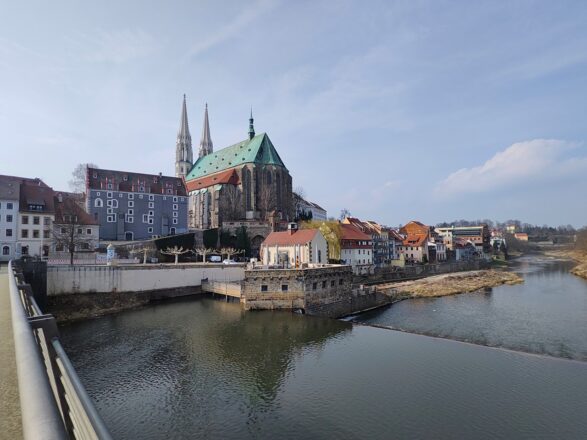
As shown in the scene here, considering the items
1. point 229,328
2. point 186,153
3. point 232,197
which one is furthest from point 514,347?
point 186,153

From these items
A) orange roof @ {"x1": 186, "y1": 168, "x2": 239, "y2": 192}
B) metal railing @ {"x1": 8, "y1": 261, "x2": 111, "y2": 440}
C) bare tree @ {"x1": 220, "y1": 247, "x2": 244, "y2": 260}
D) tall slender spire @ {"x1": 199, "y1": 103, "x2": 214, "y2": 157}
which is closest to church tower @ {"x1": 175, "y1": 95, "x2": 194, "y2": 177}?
tall slender spire @ {"x1": 199, "y1": 103, "x2": 214, "y2": 157}

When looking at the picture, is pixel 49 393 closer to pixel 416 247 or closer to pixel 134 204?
pixel 134 204

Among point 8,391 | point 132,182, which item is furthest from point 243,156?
point 8,391

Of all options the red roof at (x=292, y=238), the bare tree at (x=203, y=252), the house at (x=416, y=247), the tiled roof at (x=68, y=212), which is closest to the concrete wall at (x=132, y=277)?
the bare tree at (x=203, y=252)

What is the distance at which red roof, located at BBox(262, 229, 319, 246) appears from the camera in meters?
49.7

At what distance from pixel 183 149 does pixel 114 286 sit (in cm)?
8586

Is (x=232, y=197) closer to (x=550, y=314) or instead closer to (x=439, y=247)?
(x=439, y=247)

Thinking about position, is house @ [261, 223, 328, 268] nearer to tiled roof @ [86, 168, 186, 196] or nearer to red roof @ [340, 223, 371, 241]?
red roof @ [340, 223, 371, 241]

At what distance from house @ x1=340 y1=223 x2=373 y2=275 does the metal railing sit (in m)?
56.7

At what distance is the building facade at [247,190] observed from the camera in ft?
276

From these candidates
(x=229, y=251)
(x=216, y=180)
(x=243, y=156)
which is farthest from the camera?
(x=243, y=156)

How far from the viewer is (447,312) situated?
3750cm

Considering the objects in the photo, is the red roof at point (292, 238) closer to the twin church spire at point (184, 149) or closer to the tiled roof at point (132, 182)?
the tiled roof at point (132, 182)

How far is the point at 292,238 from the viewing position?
52.1 meters
